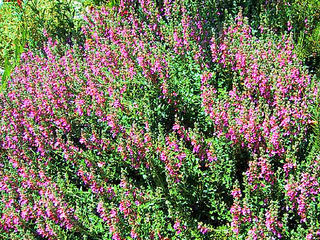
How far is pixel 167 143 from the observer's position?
3072mm

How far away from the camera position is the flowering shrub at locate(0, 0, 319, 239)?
277cm

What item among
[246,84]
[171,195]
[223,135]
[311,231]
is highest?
[246,84]

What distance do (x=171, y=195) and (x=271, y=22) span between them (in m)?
2.53

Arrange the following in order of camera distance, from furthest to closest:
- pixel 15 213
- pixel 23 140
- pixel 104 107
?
pixel 23 140
pixel 104 107
pixel 15 213

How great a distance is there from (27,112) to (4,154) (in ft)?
1.74

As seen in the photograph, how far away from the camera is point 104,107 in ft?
12.1

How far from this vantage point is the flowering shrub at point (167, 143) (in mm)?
2773

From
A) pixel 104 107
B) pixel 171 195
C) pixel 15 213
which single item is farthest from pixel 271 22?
pixel 15 213

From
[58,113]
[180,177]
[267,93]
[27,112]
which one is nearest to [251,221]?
[180,177]

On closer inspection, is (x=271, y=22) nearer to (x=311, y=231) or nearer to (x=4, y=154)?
(x=311, y=231)

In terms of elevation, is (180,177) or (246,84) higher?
(246,84)

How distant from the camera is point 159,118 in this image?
3727mm

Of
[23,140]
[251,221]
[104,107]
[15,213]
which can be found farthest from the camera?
[23,140]

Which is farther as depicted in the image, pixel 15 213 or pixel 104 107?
pixel 104 107
